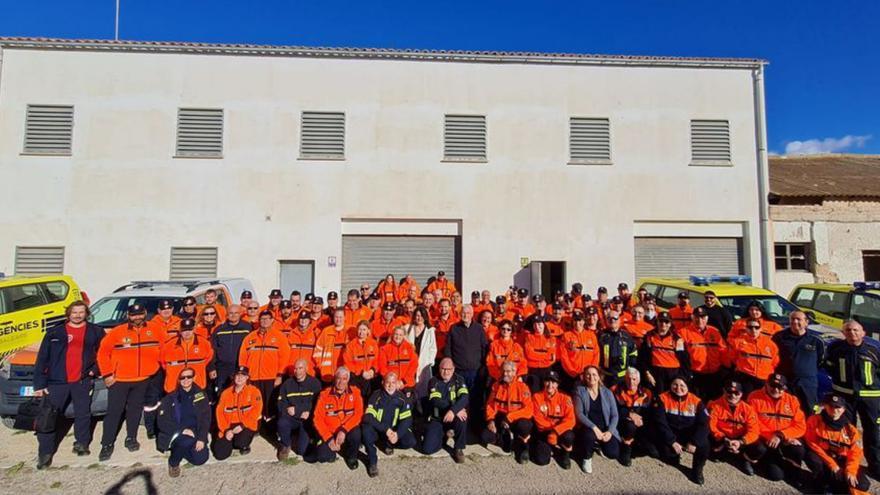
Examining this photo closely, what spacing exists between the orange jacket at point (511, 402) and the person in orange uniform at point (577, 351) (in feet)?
2.49

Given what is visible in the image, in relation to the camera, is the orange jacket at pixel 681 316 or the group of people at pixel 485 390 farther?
the orange jacket at pixel 681 316

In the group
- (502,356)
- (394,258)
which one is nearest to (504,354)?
(502,356)

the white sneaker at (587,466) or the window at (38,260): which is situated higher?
the window at (38,260)

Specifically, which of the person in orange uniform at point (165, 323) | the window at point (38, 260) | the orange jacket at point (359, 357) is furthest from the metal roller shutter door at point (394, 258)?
the window at point (38, 260)

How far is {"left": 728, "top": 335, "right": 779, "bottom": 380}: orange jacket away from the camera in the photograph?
505cm

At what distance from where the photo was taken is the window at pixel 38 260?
11.1 m

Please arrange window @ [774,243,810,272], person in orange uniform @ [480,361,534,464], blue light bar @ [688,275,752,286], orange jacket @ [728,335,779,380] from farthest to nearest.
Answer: window @ [774,243,810,272], blue light bar @ [688,275,752,286], orange jacket @ [728,335,779,380], person in orange uniform @ [480,361,534,464]

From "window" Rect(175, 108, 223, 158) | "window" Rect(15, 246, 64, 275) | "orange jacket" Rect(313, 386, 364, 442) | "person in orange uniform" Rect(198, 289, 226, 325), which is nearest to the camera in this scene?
"orange jacket" Rect(313, 386, 364, 442)

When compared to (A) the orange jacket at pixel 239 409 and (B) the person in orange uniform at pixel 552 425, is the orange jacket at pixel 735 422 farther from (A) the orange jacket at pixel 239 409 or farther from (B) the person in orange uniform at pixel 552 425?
(A) the orange jacket at pixel 239 409

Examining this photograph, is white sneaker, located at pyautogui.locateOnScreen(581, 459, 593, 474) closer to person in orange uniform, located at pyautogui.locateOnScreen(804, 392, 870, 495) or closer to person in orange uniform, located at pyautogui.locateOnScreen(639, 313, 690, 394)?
person in orange uniform, located at pyautogui.locateOnScreen(639, 313, 690, 394)

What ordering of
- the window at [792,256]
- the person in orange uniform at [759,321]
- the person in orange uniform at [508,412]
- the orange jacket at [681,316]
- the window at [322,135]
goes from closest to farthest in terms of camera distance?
the person in orange uniform at [508,412] < the person in orange uniform at [759,321] < the orange jacket at [681,316] < the window at [322,135] < the window at [792,256]

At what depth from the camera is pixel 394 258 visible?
1214 cm

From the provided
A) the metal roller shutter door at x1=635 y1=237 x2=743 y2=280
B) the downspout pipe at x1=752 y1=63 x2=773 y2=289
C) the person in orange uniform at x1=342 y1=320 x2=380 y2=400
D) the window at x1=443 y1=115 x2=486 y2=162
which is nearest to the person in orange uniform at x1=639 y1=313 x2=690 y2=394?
the person in orange uniform at x1=342 y1=320 x2=380 y2=400

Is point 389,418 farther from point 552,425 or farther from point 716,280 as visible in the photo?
point 716,280
